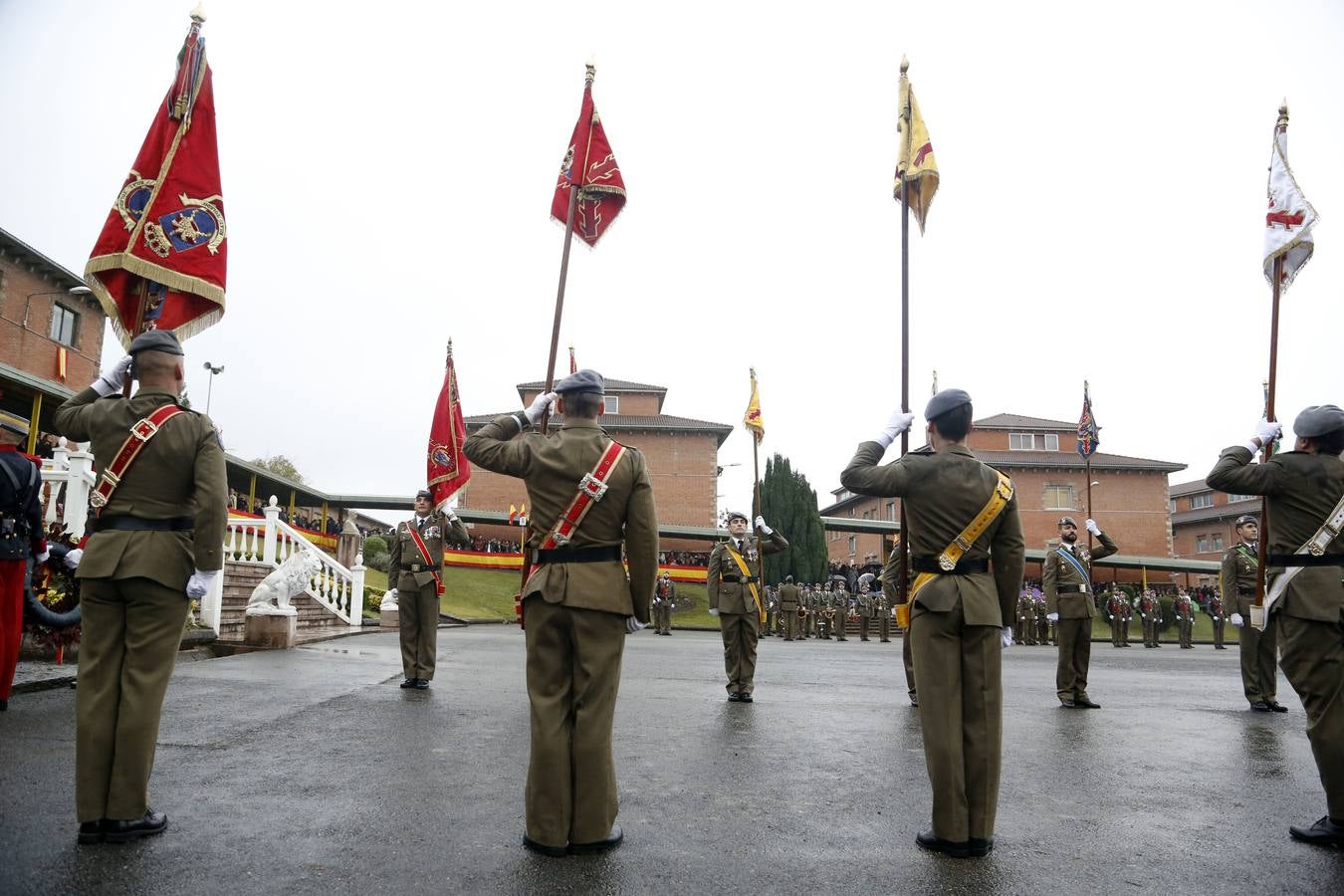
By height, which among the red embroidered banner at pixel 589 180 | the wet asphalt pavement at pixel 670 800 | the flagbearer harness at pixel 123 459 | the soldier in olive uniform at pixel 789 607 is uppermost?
the red embroidered banner at pixel 589 180

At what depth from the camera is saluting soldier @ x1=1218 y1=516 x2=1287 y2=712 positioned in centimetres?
945

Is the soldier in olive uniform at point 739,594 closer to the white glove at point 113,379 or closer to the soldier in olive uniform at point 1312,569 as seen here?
the soldier in olive uniform at point 1312,569

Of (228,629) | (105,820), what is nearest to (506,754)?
(105,820)

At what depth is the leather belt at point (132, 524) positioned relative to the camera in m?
3.99

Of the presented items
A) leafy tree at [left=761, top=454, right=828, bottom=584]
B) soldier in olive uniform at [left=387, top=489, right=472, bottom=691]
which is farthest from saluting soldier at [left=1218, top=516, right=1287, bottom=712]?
leafy tree at [left=761, top=454, right=828, bottom=584]

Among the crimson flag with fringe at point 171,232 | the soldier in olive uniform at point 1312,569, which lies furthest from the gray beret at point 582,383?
the soldier in olive uniform at point 1312,569

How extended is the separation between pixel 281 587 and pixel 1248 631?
1301cm

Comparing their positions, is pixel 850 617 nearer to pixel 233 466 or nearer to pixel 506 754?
pixel 233 466

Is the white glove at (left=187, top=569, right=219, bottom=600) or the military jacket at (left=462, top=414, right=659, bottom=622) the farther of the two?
the military jacket at (left=462, top=414, right=659, bottom=622)

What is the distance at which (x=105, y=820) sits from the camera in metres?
3.67

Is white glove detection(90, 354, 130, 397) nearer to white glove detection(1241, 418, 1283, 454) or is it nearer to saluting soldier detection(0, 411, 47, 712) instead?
saluting soldier detection(0, 411, 47, 712)

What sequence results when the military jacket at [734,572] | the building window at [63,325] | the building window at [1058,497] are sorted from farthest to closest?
the building window at [1058,497] → the building window at [63,325] → the military jacket at [734,572]

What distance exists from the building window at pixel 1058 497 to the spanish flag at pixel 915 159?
5354 cm

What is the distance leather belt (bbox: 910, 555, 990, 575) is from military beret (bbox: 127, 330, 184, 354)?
→ 3.93 m
